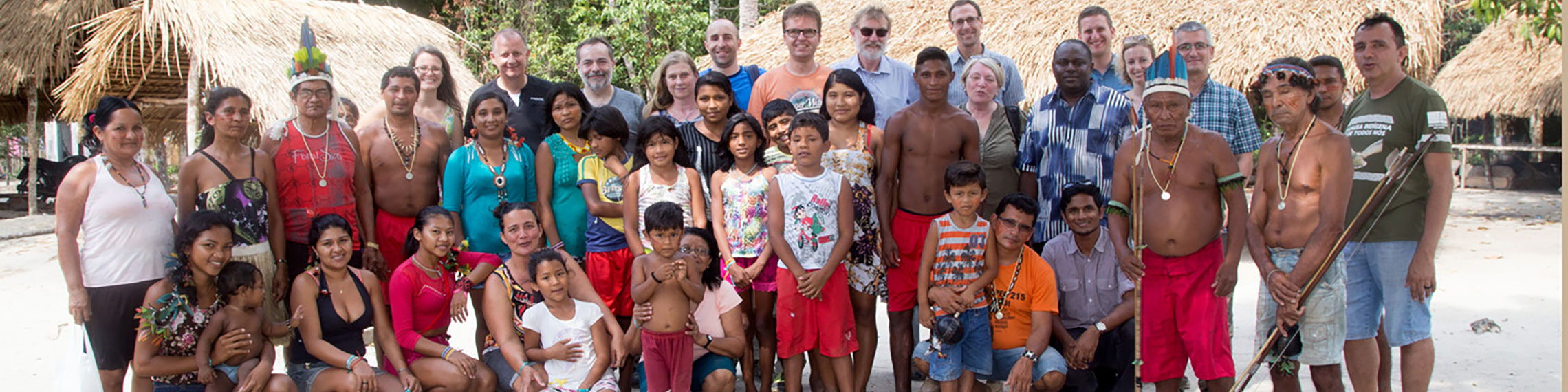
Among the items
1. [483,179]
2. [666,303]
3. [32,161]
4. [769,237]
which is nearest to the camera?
[666,303]

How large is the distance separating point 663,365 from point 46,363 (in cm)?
385

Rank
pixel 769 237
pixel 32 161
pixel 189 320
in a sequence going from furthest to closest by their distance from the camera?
pixel 32 161, pixel 769 237, pixel 189 320

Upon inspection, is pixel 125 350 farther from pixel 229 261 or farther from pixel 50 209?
pixel 50 209

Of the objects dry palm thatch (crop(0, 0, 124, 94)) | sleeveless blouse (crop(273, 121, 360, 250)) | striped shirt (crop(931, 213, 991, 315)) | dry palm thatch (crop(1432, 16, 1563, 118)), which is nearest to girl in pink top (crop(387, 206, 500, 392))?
sleeveless blouse (crop(273, 121, 360, 250))

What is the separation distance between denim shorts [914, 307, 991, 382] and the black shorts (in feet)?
9.98

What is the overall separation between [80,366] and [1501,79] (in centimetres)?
1812

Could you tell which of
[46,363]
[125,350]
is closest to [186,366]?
[125,350]

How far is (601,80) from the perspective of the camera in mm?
4945

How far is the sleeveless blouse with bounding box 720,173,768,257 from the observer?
161 inches

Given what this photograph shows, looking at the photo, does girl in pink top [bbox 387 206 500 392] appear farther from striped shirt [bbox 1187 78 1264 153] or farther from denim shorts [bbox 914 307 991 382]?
striped shirt [bbox 1187 78 1264 153]

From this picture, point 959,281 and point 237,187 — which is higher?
point 237,187

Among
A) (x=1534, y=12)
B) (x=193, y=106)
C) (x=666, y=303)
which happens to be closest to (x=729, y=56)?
(x=666, y=303)

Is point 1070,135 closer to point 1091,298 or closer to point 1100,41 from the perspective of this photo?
point 1091,298

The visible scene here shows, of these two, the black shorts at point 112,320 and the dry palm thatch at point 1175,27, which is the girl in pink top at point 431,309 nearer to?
the black shorts at point 112,320
